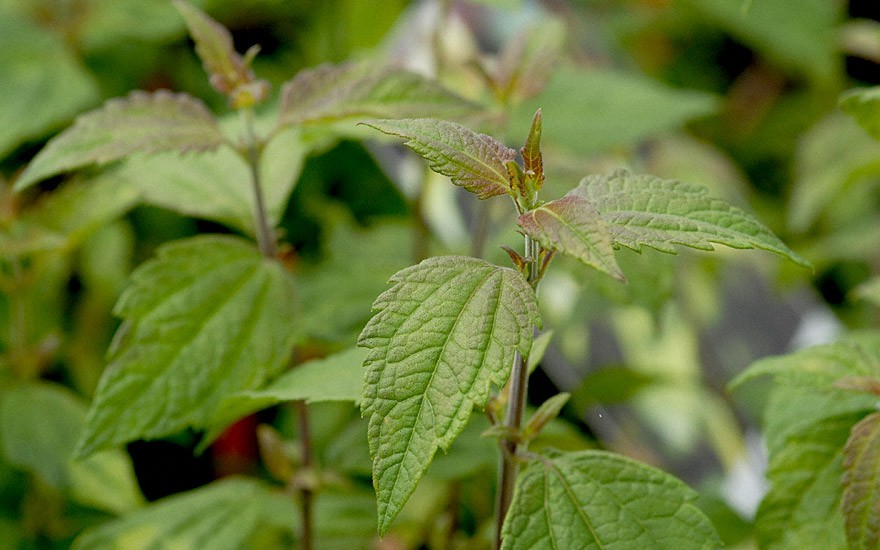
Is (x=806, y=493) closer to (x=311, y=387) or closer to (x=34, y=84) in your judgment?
(x=311, y=387)

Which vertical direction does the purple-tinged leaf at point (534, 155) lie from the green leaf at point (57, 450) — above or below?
above

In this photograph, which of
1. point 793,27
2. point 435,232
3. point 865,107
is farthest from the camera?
point 793,27

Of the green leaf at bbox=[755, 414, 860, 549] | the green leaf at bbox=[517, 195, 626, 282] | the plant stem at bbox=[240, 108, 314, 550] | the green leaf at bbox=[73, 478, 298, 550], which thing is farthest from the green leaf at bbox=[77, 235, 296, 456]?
the green leaf at bbox=[755, 414, 860, 549]

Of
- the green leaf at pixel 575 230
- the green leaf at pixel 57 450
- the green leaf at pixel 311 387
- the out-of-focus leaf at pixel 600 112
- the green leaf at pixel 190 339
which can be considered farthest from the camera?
the out-of-focus leaf at pixel 600 112

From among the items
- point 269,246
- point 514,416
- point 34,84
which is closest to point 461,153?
point 514,416

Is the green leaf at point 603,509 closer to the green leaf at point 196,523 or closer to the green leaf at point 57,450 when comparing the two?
the green leaf at point 196,523

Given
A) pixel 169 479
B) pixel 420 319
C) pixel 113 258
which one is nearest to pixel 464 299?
pixel 420 319

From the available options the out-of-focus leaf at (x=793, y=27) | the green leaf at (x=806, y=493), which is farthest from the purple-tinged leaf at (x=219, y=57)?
the out-of-focus leaf at (x=793, y=27)
